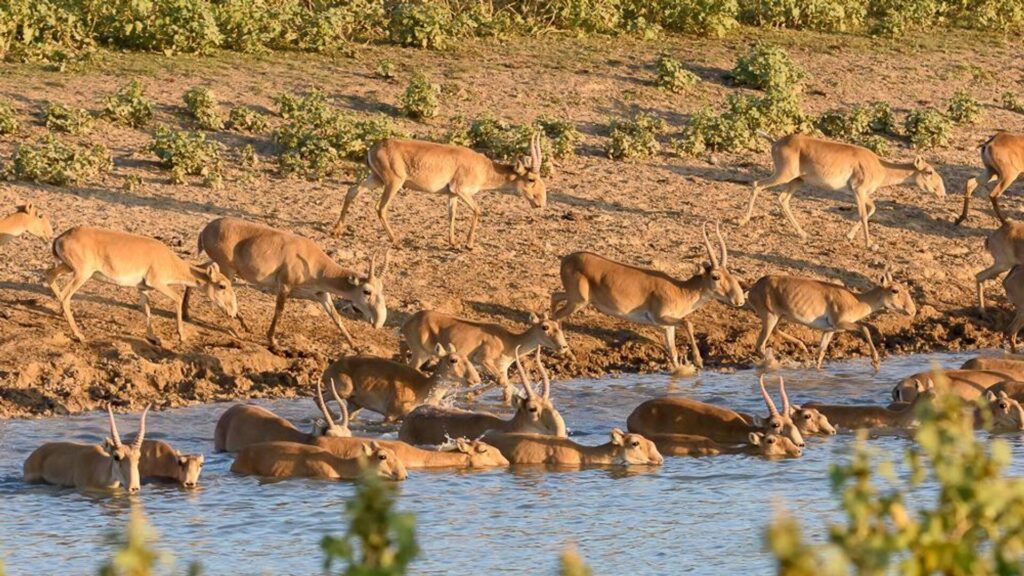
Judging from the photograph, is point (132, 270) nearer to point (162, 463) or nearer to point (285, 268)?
point (285, 268)

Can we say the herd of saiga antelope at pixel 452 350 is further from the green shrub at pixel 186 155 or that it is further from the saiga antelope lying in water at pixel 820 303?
the green shrub at pixel 186 155

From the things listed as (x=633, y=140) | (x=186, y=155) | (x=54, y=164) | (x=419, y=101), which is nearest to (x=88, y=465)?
(x=54, y=164)

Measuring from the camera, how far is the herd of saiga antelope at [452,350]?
11.4 metres

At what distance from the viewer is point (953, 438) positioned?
391 cm

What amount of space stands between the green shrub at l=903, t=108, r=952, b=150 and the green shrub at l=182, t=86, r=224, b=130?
689 cm

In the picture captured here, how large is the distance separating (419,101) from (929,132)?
5147mm

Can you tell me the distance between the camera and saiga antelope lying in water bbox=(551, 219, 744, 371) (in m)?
14.4

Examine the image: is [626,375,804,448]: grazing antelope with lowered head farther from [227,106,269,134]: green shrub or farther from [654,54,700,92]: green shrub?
[654,54,700,92]: green shrub

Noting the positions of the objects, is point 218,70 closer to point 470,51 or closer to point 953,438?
point 470,51

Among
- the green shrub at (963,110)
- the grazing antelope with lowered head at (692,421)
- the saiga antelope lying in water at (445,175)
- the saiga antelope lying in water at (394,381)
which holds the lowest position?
the grazing antelope with lowered head at (692,421)

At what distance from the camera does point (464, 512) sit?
35.8 feet

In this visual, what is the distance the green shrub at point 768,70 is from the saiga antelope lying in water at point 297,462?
960 cm

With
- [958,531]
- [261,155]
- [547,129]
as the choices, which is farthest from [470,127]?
[958,531]

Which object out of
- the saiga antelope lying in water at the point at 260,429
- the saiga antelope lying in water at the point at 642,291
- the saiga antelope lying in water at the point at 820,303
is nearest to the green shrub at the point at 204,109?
the saiga antelope lying in water at the point at 642,291
